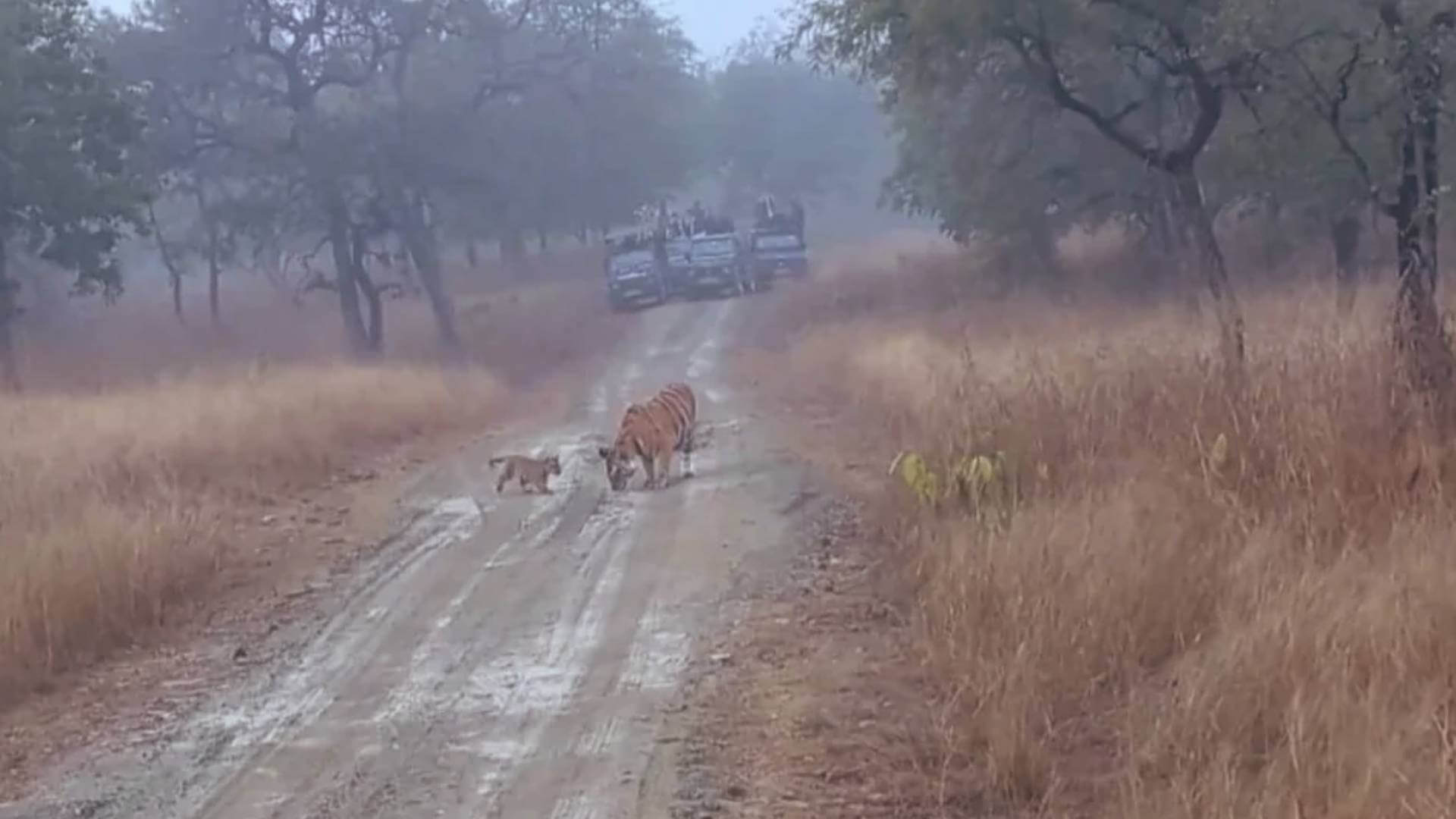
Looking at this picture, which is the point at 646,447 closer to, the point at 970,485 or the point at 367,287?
the point at 970,485

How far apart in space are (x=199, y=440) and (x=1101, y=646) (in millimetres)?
10800

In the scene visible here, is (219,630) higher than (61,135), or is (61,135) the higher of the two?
(61,135)

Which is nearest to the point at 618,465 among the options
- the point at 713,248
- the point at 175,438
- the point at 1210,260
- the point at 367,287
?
the point at 175,438

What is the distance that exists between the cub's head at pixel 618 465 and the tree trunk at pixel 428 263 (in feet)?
69.1

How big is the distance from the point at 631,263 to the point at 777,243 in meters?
7.58

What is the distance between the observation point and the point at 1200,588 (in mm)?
7820

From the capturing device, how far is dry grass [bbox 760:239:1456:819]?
5902 millimetres

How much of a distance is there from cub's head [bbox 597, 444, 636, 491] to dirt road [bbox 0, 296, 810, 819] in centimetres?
14

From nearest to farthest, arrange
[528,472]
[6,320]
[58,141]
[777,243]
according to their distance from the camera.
A: [528,472] → [58,141] → [6,320] → [777,243]

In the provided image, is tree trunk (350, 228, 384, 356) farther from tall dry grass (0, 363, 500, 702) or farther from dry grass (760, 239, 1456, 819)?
dry grass (760, 239, 1456, 819)

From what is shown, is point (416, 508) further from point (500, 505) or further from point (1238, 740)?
point (1238, 740)

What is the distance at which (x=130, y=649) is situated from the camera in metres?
9.99

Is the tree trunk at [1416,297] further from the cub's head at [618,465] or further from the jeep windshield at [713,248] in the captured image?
the jeep windshield at [713,248]

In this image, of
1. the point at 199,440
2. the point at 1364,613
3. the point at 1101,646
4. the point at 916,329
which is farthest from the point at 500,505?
the point at 916,329
